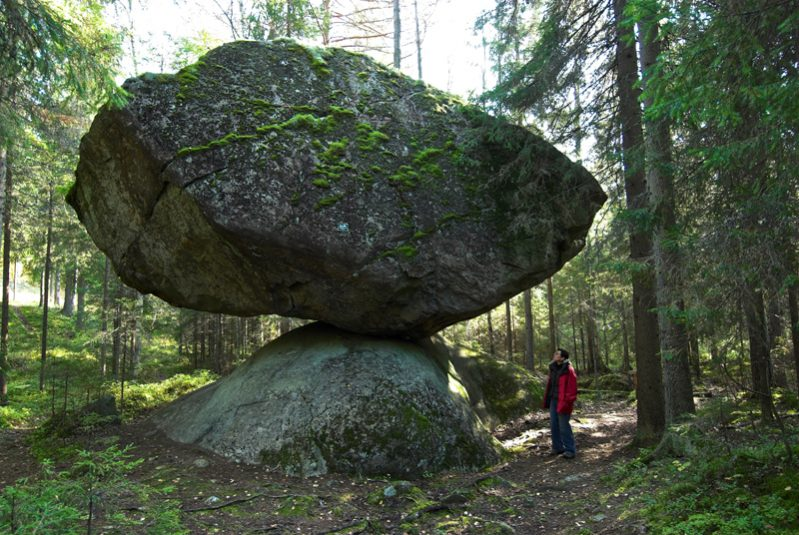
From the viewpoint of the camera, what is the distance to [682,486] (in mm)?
4570

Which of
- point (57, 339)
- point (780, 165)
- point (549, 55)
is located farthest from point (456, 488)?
point (57, 339)

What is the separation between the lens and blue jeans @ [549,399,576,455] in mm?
7961

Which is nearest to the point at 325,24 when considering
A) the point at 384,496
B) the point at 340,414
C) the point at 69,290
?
the point at 340,414

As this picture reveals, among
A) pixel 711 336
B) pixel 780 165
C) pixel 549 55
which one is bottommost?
pixel 711 336

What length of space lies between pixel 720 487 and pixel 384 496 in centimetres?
346

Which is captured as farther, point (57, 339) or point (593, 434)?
point (57, 339)

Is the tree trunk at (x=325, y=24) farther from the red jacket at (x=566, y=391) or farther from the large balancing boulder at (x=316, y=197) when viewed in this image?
the red jacket at (x=566, y=391)

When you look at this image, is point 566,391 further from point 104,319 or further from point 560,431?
point 104,319

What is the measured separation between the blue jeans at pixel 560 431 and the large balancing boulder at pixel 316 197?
203 cm

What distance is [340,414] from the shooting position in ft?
24.2

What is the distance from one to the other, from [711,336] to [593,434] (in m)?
5.07

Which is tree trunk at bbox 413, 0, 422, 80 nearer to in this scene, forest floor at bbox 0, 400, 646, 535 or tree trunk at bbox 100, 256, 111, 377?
tree trunk at bbox 100, 256, 111, 377

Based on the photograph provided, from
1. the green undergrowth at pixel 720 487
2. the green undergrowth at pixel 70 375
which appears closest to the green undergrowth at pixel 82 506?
the green undergrowth at pixel 720 487

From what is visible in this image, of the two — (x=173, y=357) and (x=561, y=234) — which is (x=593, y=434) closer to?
(x=561, y=234)
